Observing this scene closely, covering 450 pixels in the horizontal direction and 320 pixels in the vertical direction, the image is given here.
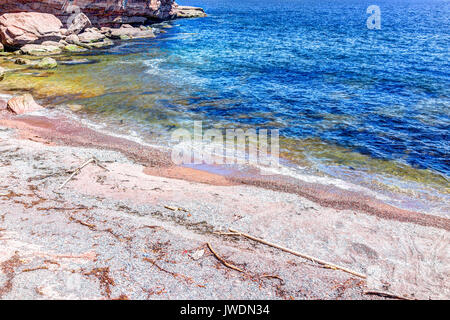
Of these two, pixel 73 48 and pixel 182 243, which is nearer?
pixel 182 243

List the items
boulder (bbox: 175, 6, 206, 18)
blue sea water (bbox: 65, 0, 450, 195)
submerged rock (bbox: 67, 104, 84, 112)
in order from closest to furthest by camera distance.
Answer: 1. blue sea water (bbox: 65, 0, 450, 195)
2. submerged rock (bbox: 67, 104, 84, 112)
3. boulder (bbox: 175, 6, 206, 18)

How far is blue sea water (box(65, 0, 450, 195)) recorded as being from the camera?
1759 cm

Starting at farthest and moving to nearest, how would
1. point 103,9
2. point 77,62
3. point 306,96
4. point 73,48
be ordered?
point 103,9 → point 73,48 → point 77,62 → point 306,96

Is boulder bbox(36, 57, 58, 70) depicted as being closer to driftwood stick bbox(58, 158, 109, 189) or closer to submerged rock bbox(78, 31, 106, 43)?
submerged rock bbox(78, 31, 106, 43)

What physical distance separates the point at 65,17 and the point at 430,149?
46.5 m

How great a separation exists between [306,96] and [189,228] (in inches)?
716

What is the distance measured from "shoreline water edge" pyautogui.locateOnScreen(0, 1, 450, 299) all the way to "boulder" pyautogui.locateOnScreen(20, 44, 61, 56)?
25116 mm

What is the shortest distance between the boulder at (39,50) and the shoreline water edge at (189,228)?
25.1 metres

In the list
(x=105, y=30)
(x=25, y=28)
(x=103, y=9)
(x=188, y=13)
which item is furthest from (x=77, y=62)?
(x=188, y=13)

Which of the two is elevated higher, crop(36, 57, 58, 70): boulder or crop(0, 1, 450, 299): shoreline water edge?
crop(36, 57, 58, 70): boulder

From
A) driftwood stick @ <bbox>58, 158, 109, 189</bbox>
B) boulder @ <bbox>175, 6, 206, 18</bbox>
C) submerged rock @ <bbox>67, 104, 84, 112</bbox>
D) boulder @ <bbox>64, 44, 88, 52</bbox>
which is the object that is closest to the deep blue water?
submerged rock @ <bbox>67, 104, 84, 112</bbox>

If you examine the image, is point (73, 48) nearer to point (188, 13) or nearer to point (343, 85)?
point (343, 85)

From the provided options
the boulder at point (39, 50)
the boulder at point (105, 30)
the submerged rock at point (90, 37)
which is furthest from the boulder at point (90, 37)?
the boulder at point (39, 50)

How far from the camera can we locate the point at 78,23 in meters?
44.9
